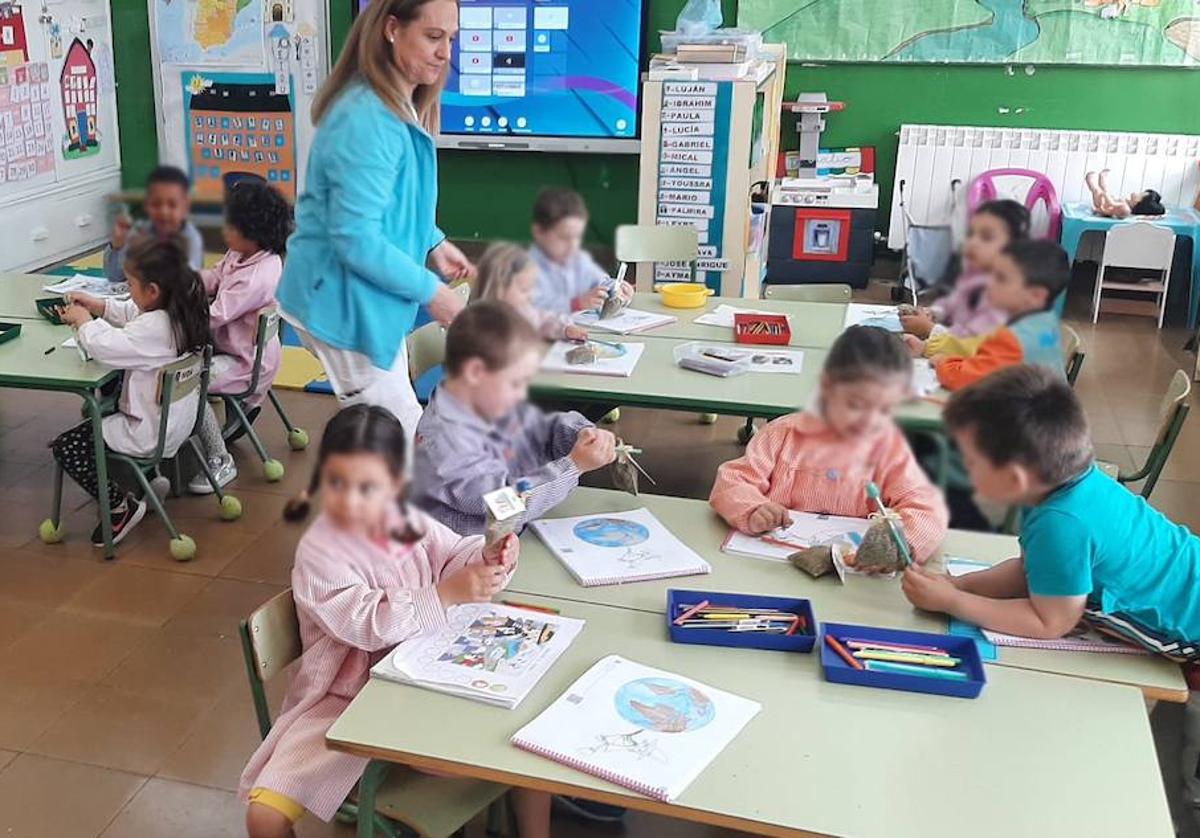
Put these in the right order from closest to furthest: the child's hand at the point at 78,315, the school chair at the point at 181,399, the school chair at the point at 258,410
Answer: the school chair at the point at 258,410 < the school chair at the point at 181,399 < the child's hand at the point at 78,315

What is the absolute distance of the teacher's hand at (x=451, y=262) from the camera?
0.71 meters

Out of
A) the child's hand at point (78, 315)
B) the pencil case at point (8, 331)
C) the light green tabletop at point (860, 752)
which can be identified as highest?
the child's hand at point (78, 315)

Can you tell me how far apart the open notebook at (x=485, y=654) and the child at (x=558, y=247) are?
5.24 feet

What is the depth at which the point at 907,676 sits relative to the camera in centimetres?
222

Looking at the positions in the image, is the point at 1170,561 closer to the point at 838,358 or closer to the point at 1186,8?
the point at 838,358

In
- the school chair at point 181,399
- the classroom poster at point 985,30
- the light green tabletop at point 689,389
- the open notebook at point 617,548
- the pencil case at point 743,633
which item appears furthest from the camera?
the classroom poster at point 985,30

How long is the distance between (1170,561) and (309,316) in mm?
2131

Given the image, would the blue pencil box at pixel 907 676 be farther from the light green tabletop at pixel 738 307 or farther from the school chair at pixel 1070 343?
the school chair at pixel 1070 343

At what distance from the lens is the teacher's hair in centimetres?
69

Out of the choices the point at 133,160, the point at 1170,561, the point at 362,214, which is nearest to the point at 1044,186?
the point at 362,214

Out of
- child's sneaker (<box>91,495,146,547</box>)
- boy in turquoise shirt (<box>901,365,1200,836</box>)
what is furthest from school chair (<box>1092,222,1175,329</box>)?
child's sneaker (<box>91,495,146,547</box>)

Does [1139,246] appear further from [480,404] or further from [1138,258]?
[480,404]

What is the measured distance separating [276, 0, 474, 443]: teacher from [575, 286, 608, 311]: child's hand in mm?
80

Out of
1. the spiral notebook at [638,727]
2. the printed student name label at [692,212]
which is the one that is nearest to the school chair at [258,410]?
the printed student name label at [692,212]
